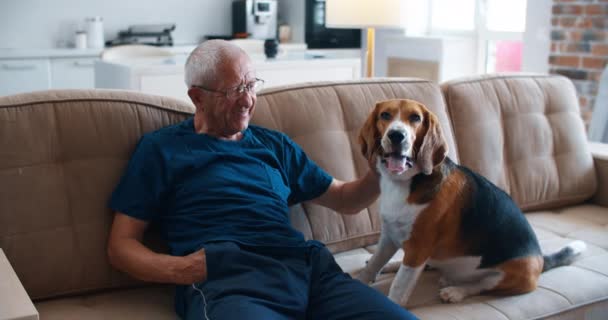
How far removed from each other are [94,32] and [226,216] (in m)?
4.79

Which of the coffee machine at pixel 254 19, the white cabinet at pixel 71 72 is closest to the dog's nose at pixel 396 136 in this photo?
the white cabinet at pixel 71 72

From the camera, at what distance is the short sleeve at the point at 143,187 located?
177 centimetres

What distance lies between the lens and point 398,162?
5.70ft

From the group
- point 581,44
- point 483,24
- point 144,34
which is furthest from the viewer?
point 144,34

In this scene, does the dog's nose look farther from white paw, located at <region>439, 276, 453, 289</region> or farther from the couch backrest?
the couch backrest

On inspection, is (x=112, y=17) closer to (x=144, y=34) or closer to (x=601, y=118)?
(x=144, y=34)

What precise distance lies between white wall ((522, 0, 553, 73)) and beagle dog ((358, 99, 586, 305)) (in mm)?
2703

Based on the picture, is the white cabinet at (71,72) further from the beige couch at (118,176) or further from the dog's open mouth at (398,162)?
the dog's open mouth at (398,162)

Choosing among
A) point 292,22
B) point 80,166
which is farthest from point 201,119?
point 292,22

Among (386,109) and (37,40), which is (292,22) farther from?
(386,109)

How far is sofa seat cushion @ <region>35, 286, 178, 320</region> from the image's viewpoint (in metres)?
1.72

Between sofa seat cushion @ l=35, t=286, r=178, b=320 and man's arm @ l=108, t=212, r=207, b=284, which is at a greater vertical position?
man's arm @ l=108, t=212, r=207, b=284

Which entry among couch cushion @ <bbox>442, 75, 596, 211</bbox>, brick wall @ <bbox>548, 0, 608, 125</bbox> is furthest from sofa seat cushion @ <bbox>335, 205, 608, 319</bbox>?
brick wall @ <bbox>548, 0, 608, 125</bbox>

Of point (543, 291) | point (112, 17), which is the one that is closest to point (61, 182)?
point (543, 291)
